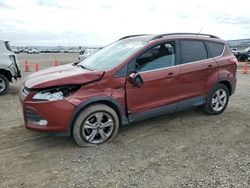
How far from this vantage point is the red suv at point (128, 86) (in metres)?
4.20

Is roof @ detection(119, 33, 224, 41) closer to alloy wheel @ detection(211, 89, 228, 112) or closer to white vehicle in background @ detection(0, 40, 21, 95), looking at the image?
alloy wheel @ detection(211, 89, 228, 112)

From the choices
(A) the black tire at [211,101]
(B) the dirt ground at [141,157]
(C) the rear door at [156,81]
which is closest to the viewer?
(B) the dirt ground at [141,157]

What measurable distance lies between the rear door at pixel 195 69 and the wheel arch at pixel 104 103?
1.33 meters

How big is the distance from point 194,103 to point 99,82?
2182 millimetres

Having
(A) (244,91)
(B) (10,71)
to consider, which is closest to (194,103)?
(A) (244,91)

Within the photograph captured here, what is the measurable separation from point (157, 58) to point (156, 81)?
0.44 meters

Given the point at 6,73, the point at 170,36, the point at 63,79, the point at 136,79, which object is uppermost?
the point at 170,36

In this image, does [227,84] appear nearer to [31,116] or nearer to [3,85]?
[31,116]

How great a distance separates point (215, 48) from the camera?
19.5 feet

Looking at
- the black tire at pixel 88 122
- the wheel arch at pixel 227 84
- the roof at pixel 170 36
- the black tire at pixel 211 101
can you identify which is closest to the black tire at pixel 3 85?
the roof at pixel 170 36

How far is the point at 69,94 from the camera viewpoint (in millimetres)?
4199

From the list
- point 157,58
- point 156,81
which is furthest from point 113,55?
point 156,81

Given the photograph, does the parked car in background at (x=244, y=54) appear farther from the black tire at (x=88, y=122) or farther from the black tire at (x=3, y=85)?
the black tire at (x=88, y=122)

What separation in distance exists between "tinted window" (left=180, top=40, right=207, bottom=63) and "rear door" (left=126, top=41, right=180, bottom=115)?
0.83 ft
